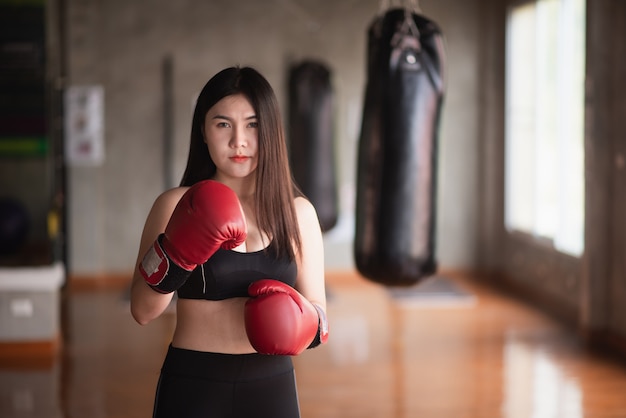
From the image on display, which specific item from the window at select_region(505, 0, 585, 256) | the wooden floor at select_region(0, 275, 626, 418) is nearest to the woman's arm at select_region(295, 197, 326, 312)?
the wooden floor at select_region(0, 275, 626, 418)

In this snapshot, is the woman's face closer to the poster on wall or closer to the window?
the window

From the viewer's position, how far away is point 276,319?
1687 mm

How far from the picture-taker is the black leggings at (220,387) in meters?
1.76

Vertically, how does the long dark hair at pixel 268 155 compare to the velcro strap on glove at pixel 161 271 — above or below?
above

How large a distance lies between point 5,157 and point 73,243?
1.57 m

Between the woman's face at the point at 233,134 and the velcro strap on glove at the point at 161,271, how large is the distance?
0.21 metres

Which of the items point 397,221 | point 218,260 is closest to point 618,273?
point 397,221

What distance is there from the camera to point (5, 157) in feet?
20.6

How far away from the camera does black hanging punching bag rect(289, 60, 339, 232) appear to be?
606 cm

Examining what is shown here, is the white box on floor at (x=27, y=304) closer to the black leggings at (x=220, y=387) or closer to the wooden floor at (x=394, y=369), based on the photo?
the wooden floor at (x=394, y=369)

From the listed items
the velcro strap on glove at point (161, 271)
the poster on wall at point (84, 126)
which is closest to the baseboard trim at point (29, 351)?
the poster on wall at point (84, 126)

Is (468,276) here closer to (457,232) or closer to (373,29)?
(457,232)

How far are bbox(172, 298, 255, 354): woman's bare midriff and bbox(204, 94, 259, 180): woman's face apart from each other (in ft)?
0.90

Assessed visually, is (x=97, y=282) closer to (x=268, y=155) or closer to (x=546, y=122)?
(x=546, y=122)
